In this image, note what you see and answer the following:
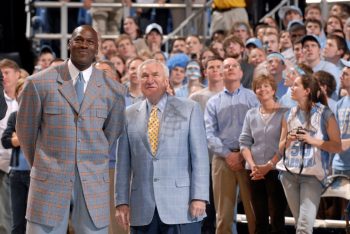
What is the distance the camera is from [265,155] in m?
11.2

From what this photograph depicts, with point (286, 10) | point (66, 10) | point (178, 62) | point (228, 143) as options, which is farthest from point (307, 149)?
point (66, 10)

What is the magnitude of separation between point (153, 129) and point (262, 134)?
2604mm

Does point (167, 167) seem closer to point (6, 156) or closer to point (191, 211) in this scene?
point (191, 211)

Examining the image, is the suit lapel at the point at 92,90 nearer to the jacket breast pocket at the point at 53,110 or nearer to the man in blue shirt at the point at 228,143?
the jacket breast pocket at the point at 53,110

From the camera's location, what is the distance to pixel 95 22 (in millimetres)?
19906

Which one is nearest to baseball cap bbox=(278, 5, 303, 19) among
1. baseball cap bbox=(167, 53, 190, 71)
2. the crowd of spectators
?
the crowd of spectators

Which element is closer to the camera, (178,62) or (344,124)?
(344,124)

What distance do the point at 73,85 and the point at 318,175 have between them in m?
3.26

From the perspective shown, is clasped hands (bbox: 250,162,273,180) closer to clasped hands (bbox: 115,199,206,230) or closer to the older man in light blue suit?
the older man in light blue suit

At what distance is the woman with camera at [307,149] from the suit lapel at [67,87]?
10.3ft

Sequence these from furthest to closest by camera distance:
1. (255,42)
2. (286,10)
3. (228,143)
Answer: (286,10) < (255,42) < (228,143)

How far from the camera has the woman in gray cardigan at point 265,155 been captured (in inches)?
439

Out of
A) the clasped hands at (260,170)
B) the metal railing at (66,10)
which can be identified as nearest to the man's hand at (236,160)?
the clasped hands at (260,170)

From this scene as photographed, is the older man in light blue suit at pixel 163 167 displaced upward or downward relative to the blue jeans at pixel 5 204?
upward
